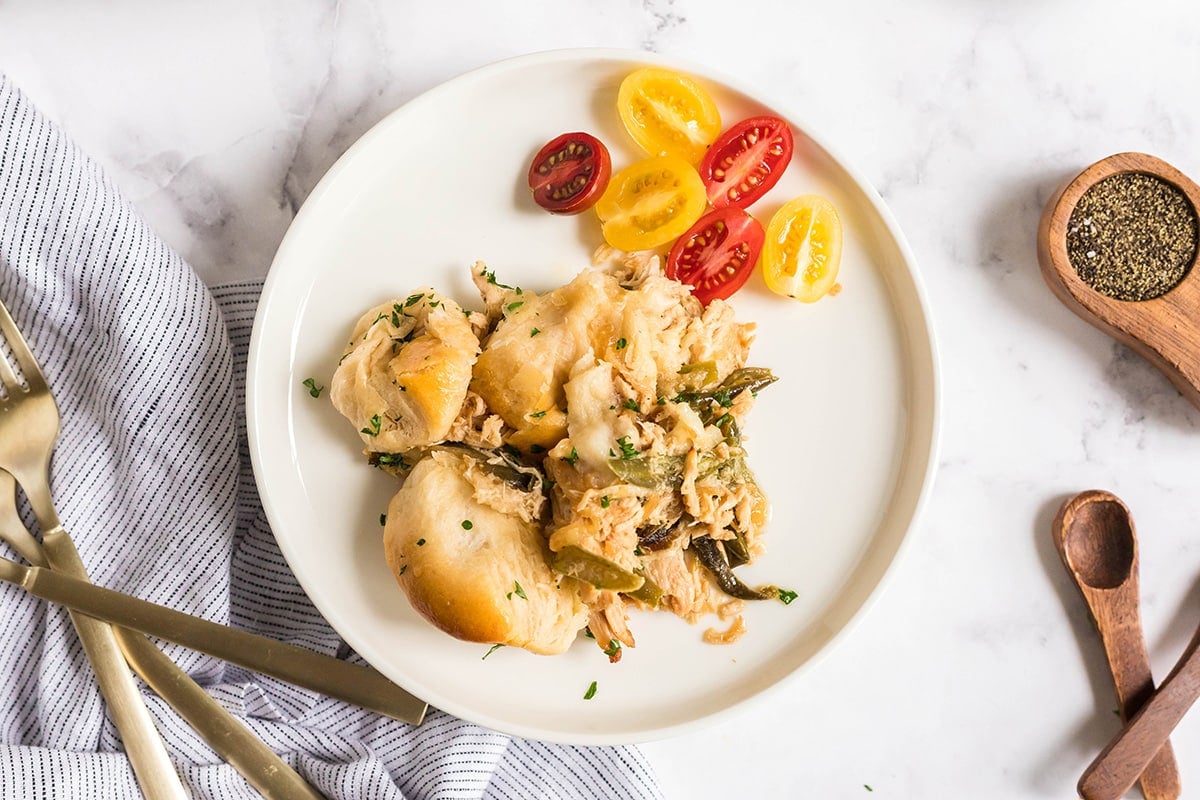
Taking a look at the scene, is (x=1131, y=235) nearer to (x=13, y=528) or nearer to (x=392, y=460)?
(x=392, y=460)

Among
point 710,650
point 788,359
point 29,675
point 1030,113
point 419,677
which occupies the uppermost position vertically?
point 1030,113

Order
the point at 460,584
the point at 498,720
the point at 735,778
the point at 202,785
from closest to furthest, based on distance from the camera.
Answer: the point at 460,584 → the point at 498,720 → the point at 202,785 → the point at 735,778

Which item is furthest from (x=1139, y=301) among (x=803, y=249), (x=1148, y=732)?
(x=1148, y=732)

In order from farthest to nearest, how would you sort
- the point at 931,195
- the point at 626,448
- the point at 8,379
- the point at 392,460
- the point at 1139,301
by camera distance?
the point at 931,195 < the point at 1139,301 < the point at 8,379 < the point at 392,460 < the point at 626,448

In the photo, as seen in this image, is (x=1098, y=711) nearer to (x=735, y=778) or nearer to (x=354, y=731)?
(x=735, y=778)

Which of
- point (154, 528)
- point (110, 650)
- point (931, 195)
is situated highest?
point (931, 195)

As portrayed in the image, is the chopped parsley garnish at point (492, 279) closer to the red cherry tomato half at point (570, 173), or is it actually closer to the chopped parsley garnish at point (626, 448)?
the red cherry tomato half at point (570, 173)

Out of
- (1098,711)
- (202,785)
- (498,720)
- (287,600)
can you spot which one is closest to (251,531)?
(287,600)
